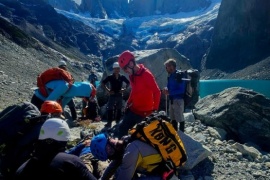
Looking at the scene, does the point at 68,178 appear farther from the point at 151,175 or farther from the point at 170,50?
the point at 170,50

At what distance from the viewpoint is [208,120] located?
14.5 meters

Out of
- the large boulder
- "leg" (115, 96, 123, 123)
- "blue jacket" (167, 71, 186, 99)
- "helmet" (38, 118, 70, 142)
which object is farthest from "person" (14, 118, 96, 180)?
the large boulder

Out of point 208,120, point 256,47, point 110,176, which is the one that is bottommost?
point 256,47

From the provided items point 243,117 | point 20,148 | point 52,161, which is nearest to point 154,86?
point 20,148

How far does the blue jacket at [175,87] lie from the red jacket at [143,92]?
8.19 feet

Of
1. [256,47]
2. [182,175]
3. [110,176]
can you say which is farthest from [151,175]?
[256,47]

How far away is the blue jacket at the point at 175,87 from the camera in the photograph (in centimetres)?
1080

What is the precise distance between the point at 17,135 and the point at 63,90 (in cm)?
255

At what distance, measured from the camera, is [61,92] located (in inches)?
344

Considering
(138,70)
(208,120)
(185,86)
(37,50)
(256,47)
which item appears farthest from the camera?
(256,47)

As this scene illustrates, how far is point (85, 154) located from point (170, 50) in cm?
1663

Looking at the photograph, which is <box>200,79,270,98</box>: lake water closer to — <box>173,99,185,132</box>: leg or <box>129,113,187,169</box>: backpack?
<box>173,99,185,132</box>: leg

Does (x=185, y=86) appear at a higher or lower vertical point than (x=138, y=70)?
lower

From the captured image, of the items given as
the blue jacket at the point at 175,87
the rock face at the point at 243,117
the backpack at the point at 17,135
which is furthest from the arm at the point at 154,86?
the rock face at the point at 243,117
